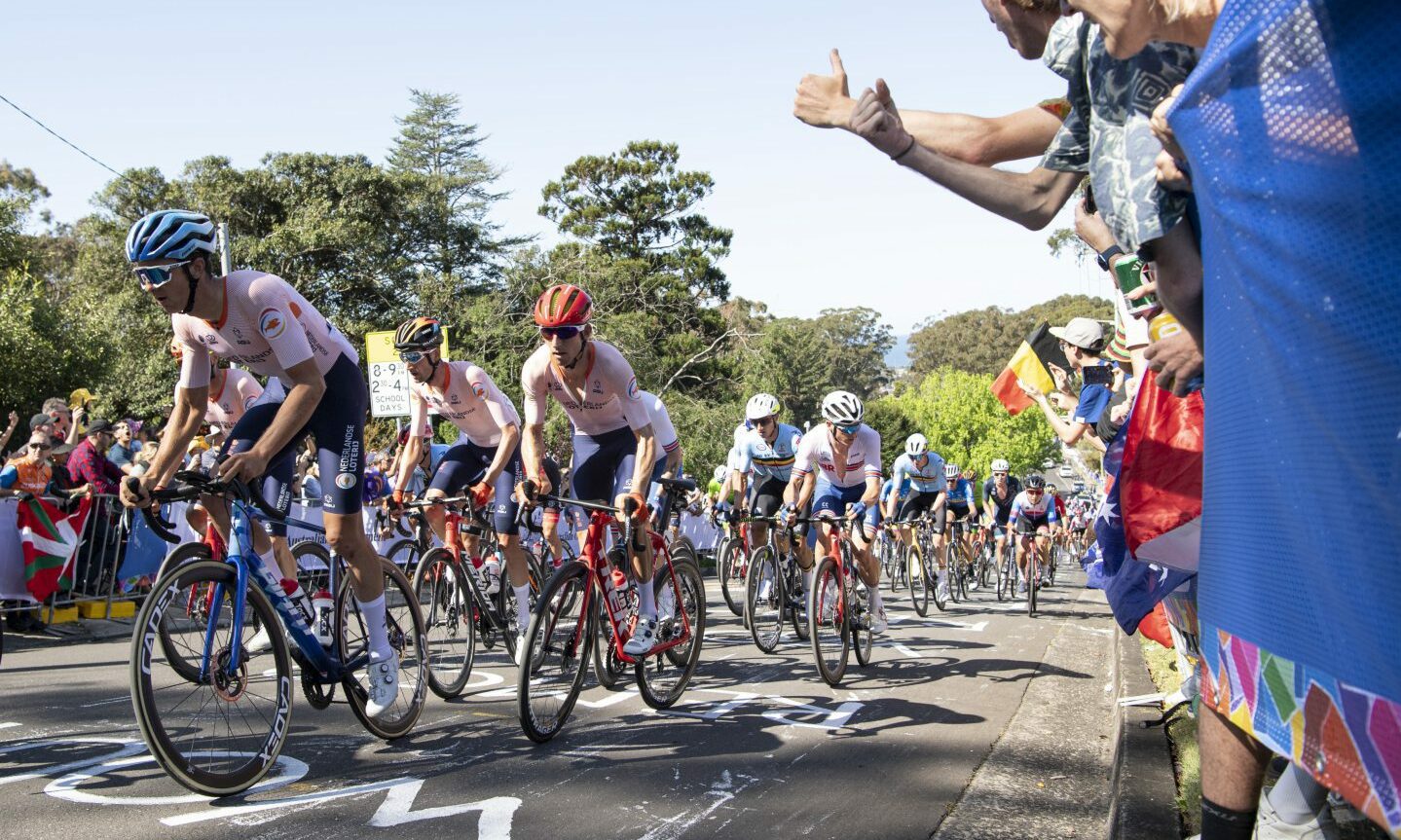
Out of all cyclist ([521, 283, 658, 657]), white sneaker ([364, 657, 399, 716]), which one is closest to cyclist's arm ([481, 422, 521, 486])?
cyclist ([521, 283, 658, 657])

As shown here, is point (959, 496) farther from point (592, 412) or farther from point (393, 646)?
point (393, 646)

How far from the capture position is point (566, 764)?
5.28 m

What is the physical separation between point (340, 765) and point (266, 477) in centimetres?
155

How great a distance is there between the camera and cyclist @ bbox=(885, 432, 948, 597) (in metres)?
15.9


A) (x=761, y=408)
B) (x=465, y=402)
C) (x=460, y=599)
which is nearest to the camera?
(x=460, y=599)

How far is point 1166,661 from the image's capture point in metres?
7.72

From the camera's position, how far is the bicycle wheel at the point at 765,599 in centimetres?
927

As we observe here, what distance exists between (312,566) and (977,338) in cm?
10412

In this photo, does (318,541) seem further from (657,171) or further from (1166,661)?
(657,171)

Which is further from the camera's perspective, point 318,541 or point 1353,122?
point 318,541

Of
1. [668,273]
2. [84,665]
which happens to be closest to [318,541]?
[84,665]

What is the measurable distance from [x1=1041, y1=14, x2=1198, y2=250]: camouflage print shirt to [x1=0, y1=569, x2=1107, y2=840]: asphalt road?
2712 millimetres

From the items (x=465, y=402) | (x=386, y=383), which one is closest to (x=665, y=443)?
(x=465, y=402)

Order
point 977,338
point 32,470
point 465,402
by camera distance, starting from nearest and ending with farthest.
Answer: point 465,402
point 32,470
point 977,338
